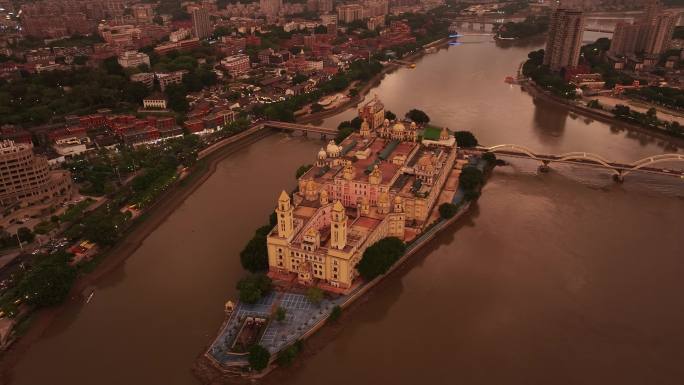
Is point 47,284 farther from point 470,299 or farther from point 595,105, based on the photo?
point 595,105

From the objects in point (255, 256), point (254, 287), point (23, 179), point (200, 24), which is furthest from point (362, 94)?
point (200, 24)

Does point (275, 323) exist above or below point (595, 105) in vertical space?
below

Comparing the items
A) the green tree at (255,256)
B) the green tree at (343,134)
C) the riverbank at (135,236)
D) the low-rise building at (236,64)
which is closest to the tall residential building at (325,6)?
the low-rise building at (236,64)

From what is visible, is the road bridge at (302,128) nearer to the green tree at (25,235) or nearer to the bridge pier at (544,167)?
the bridge pier at (544,167)

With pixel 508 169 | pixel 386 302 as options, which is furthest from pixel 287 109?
pixel 386 302

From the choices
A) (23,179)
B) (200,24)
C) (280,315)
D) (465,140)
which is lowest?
(280,315)

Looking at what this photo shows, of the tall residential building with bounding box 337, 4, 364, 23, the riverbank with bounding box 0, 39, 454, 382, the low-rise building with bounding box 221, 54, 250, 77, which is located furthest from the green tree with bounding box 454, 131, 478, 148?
the tall residential building with bounding box 337, 4, 364, 23

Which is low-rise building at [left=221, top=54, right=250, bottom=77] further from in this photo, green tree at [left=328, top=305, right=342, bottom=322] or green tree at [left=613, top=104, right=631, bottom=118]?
green tree at [left=328, top=305, right=342, bottom=322]

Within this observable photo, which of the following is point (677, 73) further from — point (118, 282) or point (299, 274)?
point (118, 282)

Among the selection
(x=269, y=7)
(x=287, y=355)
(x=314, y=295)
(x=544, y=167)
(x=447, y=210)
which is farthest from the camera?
(x=269, y=7)
